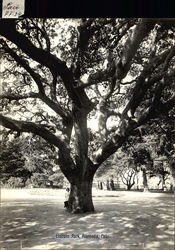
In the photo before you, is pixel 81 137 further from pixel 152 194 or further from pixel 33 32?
pixel 152 194

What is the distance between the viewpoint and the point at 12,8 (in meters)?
5.73

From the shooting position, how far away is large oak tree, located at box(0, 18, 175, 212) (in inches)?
290

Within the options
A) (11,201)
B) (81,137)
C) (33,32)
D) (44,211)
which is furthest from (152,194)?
(33,32)

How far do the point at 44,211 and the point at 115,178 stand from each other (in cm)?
239

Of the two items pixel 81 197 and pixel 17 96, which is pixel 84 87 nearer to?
pixel 17 96

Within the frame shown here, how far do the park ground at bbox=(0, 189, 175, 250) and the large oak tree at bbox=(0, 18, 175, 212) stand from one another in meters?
0.64

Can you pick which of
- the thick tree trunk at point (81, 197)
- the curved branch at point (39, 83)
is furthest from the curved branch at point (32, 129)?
the thick tree trunk at point (81, 197)

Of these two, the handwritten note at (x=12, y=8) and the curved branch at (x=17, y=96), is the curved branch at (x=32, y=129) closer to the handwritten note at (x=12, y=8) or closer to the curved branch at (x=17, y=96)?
the curved branch at (x=17, y=96)

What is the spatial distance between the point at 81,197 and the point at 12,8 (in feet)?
15.2

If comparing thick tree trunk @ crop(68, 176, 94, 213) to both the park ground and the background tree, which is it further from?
the background tree

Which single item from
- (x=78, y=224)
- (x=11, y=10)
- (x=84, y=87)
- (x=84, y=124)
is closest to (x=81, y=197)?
(x=78, y=224)

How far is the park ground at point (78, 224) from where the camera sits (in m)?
5.56

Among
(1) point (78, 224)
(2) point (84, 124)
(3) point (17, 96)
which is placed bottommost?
(1) point (78, 224)

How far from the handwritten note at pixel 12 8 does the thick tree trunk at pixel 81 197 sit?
14.3 feet
